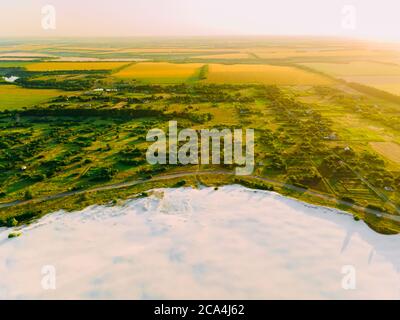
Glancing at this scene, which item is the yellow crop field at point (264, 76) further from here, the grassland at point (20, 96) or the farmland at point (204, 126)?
the grassland at point (20, 96)

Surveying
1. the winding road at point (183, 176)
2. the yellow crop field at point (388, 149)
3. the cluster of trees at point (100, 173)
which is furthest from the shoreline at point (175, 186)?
the yellow crop field at point (388, 149)

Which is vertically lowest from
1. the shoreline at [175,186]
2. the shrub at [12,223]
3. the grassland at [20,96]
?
the shrub at [12,223]

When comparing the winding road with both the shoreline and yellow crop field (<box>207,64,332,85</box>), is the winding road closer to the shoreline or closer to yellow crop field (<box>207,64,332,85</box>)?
the shoreline

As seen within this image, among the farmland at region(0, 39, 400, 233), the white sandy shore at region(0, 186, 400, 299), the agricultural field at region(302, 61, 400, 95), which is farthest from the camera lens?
the agricultural field at region(302, 61, 400, 95)

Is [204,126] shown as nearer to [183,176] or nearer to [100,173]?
[183,176]

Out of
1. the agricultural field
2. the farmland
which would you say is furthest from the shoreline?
the agricultural field
